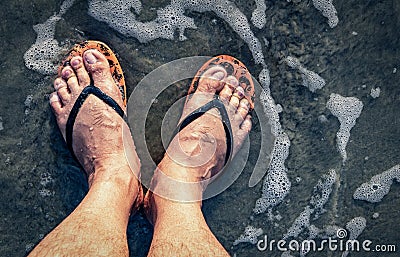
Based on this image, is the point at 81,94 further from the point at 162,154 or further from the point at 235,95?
the point at 235,95

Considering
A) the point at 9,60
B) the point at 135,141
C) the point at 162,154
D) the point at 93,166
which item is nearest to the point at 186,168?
the point at 162,154

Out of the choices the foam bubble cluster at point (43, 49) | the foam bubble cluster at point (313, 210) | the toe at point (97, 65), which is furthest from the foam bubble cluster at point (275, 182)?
the foam bubble cluster at point (43, 49)

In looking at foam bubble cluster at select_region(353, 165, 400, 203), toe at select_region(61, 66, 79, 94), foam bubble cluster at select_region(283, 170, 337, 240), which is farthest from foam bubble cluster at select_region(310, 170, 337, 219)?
toe at select_region(61, 66, 79, 94)

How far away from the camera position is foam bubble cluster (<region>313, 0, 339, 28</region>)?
2201mm

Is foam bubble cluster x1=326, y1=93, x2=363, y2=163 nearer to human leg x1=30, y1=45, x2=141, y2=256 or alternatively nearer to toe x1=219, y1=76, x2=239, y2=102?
toe x1=219, y1=76, x2=239, y2=102

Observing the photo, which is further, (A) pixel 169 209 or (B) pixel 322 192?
(B) pixel 322 192

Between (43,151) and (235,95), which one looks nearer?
(43,151)

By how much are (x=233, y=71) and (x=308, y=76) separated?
403mm

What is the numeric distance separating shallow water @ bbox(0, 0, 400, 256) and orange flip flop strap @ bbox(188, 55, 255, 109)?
4 centimetres

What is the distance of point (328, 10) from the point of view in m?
2.20

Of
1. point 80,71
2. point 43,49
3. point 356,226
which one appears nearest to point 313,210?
point 356,226

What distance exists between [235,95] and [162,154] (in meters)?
0.52

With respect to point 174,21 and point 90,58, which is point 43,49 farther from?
point 174,21

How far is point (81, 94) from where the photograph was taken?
7.28 feet
